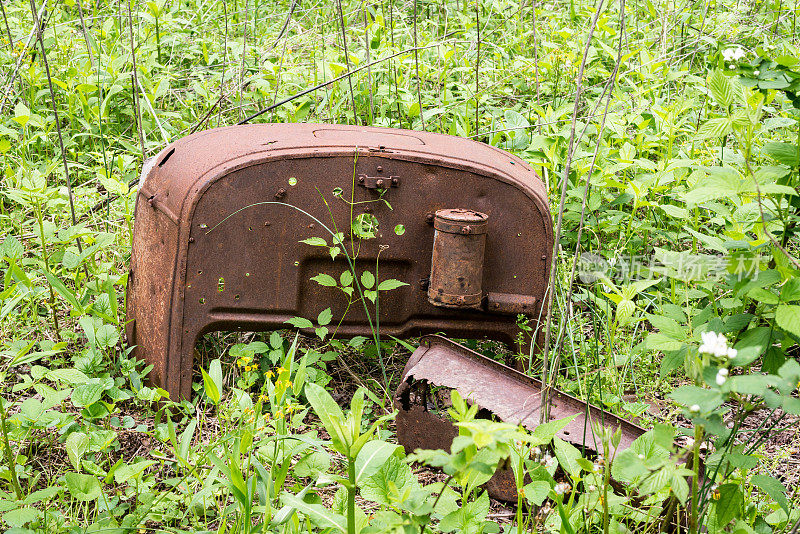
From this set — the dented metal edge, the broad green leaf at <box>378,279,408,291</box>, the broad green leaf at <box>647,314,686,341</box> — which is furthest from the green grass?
A: the broad green leaf at <box>378,279,408,291</box>

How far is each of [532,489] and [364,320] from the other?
1044mm

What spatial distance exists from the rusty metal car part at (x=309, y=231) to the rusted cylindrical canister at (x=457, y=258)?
0.08 meters

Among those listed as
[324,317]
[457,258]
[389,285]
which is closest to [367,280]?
[389,285]

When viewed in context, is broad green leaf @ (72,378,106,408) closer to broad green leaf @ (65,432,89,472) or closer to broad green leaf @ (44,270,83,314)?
broad green leaf @ (65,432,89,472)

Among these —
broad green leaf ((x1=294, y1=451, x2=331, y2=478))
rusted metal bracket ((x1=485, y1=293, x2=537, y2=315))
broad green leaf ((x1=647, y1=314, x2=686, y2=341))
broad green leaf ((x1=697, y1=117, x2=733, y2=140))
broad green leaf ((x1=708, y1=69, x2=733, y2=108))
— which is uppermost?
broad green leaf ((x1=708, y1=69, x2=733, y2=108))

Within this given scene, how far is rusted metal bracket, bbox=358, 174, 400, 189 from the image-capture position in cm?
233

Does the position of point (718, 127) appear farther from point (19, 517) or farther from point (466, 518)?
point (19, 517)

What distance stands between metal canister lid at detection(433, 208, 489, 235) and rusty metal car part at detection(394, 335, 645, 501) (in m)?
0.38

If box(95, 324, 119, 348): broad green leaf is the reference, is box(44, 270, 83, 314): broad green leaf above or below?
above

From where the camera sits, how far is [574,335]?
2789 mm

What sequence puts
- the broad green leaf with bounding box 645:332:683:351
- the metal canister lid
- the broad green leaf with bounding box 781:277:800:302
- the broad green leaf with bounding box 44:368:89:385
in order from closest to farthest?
the broad green leaf with bounding box 781:277:800:302
the broad green leaf with bounding box 645:332:683:351
the broad green leaf with bounding box 44:368:89:385
the metal canister lid

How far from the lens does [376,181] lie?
2.33m

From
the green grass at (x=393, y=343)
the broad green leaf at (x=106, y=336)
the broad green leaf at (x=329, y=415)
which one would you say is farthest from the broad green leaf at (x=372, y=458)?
the broad green leaf at (x=106, y=336)

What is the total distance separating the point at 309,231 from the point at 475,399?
0.74 metres
